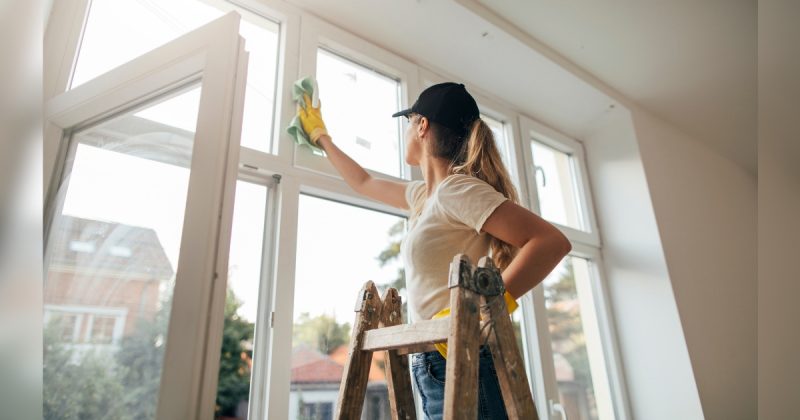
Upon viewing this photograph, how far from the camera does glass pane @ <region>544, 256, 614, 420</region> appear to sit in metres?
2.29

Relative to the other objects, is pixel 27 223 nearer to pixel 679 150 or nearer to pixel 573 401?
pixel 573 401

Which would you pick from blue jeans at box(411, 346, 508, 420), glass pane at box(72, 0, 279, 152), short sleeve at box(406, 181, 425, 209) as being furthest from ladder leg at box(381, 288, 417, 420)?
glass pane at box(72, 0, 279, 152)

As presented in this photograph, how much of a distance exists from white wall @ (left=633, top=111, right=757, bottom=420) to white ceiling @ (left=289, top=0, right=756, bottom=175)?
30 centimetres

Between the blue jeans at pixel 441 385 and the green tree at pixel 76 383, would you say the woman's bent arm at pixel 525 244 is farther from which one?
the green tree at pixel 76 383

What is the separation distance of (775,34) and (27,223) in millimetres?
2980

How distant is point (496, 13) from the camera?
209cm

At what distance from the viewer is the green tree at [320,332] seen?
147cm

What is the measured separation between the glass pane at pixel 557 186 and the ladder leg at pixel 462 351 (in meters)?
1.90

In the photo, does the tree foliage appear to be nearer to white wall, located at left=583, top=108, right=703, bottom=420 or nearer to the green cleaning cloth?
the green cleaning cloth

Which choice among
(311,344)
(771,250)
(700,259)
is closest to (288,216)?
(311,344)

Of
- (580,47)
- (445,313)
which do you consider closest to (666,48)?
(580,47)

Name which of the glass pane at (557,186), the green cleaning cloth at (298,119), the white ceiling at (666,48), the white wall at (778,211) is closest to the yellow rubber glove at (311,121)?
the green cleaning cloth at (298,119)

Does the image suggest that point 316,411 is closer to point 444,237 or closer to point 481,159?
point 444,237

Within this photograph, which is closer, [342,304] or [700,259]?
[342,304]
